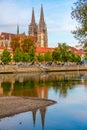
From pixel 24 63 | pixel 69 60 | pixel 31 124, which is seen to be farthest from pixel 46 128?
pixel 69 60

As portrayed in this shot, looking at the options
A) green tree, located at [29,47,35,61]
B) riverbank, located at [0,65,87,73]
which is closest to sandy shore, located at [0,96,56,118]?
riverbank, located at [0,65,87,73]

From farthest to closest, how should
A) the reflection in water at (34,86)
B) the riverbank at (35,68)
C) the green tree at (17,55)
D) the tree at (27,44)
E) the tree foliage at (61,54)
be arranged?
the tree foliage at (61,54) < the tree at (27,44) < the green tree at (17,55) < the riverbank at (35,68) < the reflection in water at (34,86)

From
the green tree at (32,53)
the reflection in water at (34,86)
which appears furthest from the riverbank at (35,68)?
the reflection in water at (34,86)

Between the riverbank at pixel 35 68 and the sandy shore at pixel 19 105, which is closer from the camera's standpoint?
the sandy shore at pixel 19 105

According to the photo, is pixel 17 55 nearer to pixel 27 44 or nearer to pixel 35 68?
pixel 27 44

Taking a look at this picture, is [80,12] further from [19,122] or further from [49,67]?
[49,67]

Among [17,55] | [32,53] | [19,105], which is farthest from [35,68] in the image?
[19,105]

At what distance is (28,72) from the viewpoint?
108 meters

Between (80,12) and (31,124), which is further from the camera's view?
(80,12)

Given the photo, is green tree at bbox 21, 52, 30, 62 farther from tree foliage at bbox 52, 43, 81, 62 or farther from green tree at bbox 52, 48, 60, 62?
tree foliage at bbox 52, 43, 81, 62

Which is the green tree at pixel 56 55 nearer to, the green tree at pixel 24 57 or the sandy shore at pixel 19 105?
the green tree at pixel 24 57

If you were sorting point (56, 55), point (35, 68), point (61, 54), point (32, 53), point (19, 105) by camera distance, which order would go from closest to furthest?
point (19, 105), point (35, 68), point (32, 53), point (56, 55), point (61, 54)

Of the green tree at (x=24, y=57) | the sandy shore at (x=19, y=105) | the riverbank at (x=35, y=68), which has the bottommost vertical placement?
the sandy shore at (x=19, y=105)

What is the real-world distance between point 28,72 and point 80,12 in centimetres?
8056
